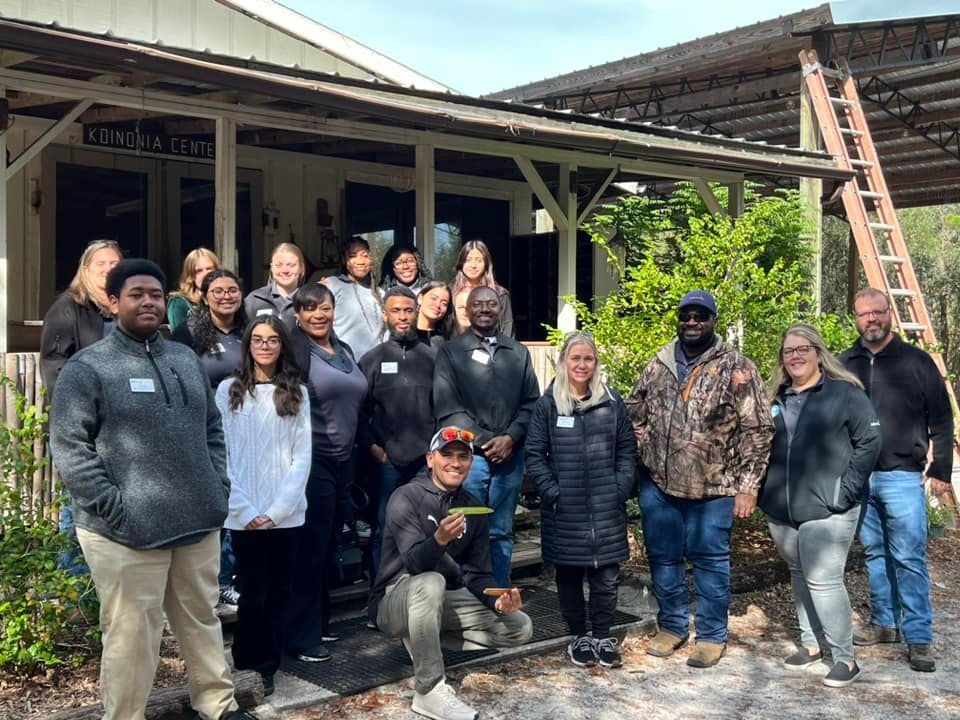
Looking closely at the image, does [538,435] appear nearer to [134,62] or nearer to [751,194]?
[134,62]

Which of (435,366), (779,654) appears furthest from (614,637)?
(435,366)

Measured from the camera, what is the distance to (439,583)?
4574 mm

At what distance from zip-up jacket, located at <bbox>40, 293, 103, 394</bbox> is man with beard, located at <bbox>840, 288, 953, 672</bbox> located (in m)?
4.18

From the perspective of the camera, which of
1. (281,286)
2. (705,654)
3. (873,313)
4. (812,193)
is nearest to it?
(705,654)

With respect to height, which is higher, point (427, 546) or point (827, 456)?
point (827, 456)

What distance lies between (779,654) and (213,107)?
542 centimetres

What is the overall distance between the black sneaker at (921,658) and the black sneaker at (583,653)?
1.76m

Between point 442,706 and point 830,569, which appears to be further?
point 830,569

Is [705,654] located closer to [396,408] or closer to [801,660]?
[801,660]

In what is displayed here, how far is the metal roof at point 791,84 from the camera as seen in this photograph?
41.7 ft

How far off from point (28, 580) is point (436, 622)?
1817 mm

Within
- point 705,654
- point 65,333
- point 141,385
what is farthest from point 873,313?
point 65,333

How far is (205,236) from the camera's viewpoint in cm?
1055

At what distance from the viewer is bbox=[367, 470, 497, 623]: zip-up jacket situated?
4.66 metres
